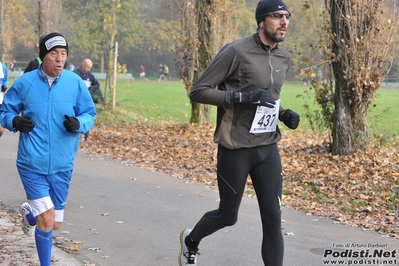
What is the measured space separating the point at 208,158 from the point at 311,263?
24.4 ft

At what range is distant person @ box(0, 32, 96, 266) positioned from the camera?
18.5 ft

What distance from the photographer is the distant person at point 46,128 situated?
18.5ft

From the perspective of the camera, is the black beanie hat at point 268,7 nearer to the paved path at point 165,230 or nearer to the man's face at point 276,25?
the man's face at point 276,25

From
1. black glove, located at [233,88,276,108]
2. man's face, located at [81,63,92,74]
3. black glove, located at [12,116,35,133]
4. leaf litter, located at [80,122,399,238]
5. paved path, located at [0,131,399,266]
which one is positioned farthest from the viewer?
man's face, located at [81,63,92,74]

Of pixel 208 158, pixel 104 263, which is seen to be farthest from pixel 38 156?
pixel 208 158

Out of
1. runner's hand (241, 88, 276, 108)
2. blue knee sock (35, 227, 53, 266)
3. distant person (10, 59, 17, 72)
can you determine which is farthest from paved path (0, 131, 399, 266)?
distant person (10, 59, 17, 72)

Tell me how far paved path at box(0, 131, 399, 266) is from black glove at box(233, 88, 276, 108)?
1884 millimetres

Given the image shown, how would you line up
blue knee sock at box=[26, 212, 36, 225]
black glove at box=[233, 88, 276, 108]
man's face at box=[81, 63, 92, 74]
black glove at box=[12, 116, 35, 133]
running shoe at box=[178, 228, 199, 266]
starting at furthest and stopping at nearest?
man's face at box=[81, 63, 92, 74]
blue knee sock at box=[26, 212, 36, 225]
running shoe at box=[178, 228, 199, 266]
black glove at box=[12, 116, 35, 133]
black glove at box=[233, 88, 276, 108]

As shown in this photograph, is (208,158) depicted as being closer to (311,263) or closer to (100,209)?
(100,209)

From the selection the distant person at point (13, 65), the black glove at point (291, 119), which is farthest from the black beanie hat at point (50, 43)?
the distant person at point (13, 65)

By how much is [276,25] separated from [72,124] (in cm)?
175

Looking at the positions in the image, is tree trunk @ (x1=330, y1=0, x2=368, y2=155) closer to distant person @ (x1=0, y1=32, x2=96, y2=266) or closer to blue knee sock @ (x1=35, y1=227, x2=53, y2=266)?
distant person @ (x1=0, y1=32, x2=96, y2=266)

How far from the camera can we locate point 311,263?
649 cm

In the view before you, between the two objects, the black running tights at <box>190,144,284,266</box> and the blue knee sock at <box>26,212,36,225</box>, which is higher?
the black running tights at <box>190,144,284,266</box>
